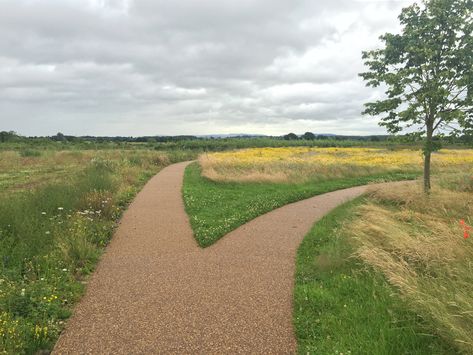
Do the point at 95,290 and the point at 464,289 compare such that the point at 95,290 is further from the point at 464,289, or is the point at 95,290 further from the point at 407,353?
the point at 464,289

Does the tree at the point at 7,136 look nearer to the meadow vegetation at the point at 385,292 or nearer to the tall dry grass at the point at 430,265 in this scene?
the meadow vegetation at the point at 385,292

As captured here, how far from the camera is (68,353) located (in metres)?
3.99

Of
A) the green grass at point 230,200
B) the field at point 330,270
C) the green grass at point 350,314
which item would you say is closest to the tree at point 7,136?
the green grass at point 230,200

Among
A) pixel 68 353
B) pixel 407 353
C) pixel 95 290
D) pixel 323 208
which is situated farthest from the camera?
pixel 323 208

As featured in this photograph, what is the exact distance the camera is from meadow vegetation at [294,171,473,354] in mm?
3879

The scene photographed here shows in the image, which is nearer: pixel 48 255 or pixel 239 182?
pixel 48 255

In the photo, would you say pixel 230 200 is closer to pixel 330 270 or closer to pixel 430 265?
pixel 330 270

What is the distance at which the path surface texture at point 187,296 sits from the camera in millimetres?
4164

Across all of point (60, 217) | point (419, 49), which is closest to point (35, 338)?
point (60, 217)

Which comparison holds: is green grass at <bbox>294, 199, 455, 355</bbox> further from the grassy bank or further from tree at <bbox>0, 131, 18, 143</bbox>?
tree at <bbox>0, 131, 18, 143</bbox>

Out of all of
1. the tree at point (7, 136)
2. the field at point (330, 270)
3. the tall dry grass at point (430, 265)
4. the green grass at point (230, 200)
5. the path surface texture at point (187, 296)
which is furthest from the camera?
the tree at point (7, 136)

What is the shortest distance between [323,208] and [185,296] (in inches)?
317

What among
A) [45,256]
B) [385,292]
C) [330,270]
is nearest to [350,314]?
[385,292]

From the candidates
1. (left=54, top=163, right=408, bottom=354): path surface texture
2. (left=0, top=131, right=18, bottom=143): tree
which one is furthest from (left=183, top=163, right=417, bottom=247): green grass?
(left=0, top=131, right=18, bottom=143): tree
